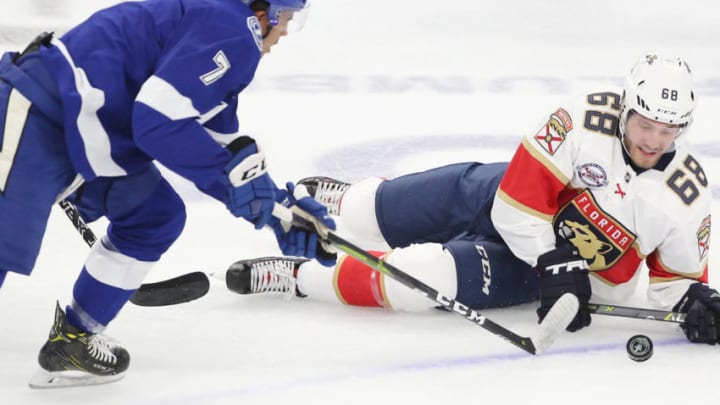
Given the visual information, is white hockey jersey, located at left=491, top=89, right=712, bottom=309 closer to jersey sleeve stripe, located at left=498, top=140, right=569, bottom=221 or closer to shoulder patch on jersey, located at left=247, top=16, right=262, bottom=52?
jersey sleeve stripe, located at left=498, top=140, right=569, bottom=221

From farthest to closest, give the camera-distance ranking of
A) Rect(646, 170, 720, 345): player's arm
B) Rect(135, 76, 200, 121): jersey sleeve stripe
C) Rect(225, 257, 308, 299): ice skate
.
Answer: Rect(225, 257, 308, 299): ice skate → Rect(646, 170, 720, 345): player's arm → Rect(135, 76, 200, 121): jersey sleeve stripe

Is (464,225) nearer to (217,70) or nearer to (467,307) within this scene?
(467,307)

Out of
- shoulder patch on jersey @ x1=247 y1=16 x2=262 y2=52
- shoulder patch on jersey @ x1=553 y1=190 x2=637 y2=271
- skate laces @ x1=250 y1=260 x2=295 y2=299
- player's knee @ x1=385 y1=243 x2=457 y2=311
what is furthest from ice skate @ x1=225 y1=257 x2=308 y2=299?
shoulder patch on jersey @ x1=247 y1=16 x2=262 y2=52

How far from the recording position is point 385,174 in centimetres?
417

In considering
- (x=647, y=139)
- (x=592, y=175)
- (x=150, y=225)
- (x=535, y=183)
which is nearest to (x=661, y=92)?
(x=647, y=139)

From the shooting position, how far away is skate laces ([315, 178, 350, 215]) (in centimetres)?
367

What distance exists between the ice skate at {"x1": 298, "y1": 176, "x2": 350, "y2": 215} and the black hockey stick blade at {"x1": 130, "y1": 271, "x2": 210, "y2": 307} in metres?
0.71

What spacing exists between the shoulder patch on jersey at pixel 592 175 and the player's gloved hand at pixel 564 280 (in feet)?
0.58

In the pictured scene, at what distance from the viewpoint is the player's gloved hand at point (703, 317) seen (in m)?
2.87

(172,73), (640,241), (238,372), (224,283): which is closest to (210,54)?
(172,73)

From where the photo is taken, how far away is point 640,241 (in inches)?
118

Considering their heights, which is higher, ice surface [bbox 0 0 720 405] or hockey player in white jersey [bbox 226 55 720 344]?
hockey player in white jersey [bbox 226 55 720 344]

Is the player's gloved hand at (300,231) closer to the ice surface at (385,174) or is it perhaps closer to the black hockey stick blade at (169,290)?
the ice surface at (385,174)

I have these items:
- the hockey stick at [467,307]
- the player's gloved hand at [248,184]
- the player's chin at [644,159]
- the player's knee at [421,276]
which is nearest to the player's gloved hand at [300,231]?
the hockey stick at [467,307]
